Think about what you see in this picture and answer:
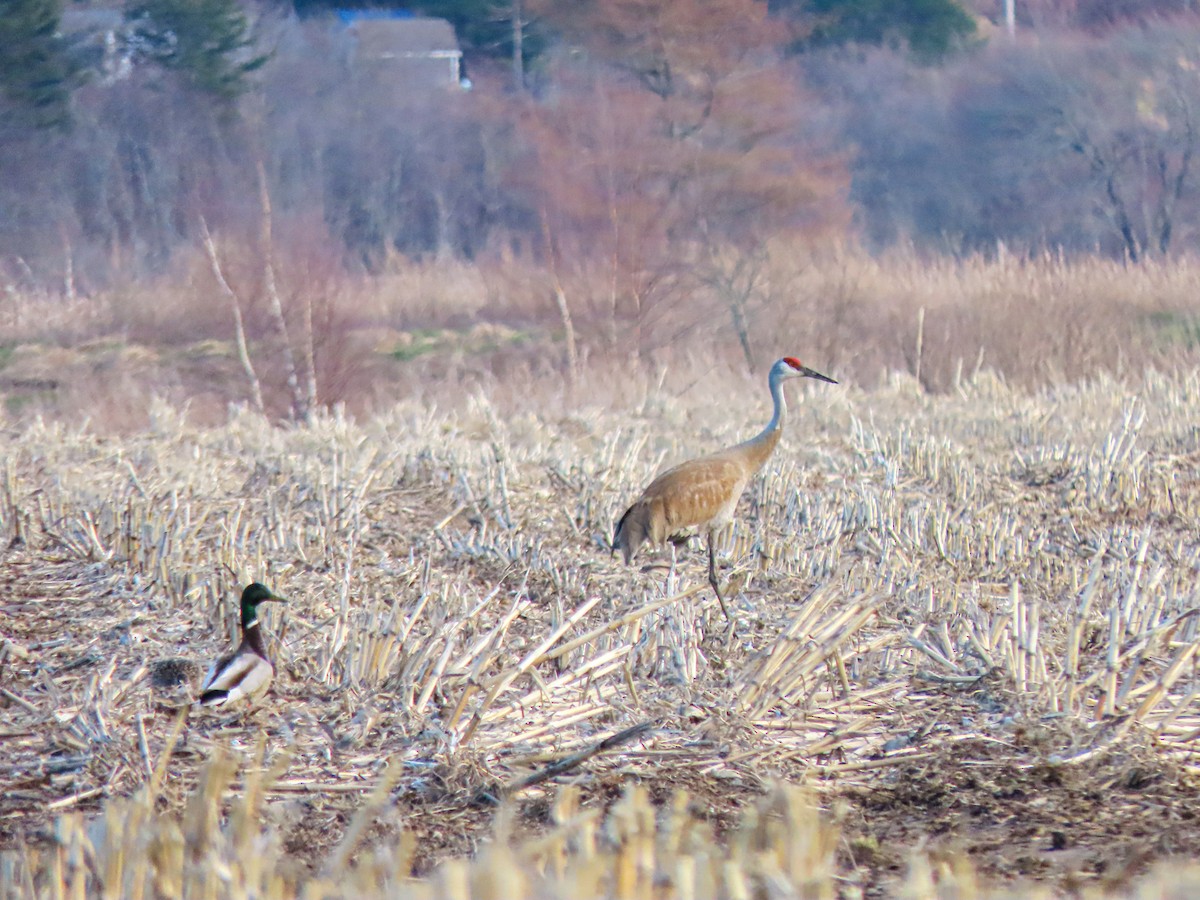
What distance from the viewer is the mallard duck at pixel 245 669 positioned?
4516 millimetres

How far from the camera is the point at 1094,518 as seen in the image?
873 centimetres

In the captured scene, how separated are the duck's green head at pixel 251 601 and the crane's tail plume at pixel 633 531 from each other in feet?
7.98

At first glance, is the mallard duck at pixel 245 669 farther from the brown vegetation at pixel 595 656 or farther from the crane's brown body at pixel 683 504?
the crane's brown body at pixel 683 504

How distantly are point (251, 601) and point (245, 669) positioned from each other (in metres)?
0.35

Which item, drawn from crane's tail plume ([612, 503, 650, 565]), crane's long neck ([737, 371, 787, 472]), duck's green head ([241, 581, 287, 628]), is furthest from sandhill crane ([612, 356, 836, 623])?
duck's green head ([241, 581, 287, 628])

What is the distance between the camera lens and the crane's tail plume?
7113 mm

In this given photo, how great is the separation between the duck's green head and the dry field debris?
0.71 ft

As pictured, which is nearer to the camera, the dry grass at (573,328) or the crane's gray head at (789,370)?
the crane's gray head at (789,370)

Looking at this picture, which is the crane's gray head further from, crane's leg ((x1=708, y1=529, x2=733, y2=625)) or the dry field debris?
crane's leg ((x1=708, y1=529, x2=733, y2=625))

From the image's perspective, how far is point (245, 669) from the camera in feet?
15.1

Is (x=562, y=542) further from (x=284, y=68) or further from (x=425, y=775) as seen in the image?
(x=284, y=68)

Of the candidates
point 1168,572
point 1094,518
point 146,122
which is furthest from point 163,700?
point 146,122

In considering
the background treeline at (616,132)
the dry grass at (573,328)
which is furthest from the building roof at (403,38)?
the dry grass at (573,328)

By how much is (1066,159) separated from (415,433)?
2942cm
